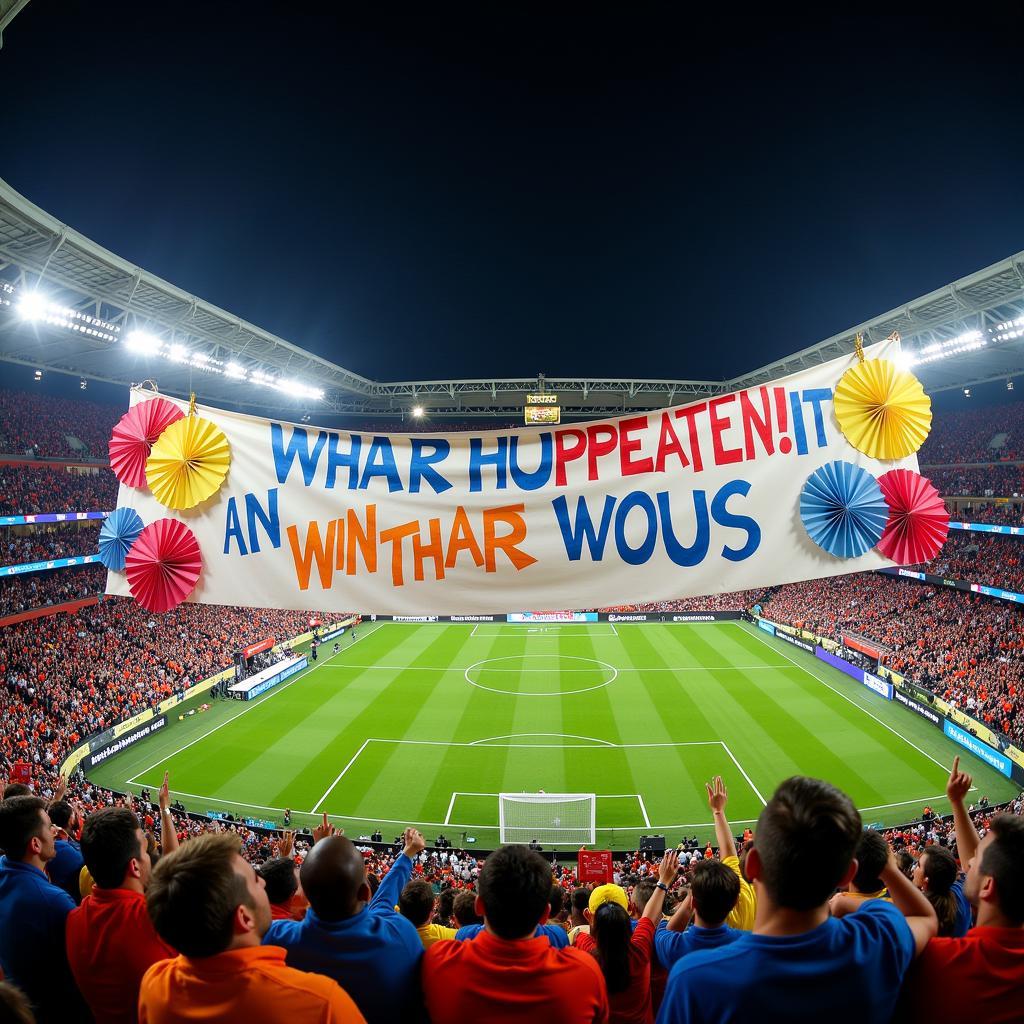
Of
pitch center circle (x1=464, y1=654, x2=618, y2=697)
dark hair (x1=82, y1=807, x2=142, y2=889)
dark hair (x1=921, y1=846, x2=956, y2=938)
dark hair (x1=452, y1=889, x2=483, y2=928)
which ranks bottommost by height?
pitch center circle (x1=464, y1=654, x2=618, y2=697)

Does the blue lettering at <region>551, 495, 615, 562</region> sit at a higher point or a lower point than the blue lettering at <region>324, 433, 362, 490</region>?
lower

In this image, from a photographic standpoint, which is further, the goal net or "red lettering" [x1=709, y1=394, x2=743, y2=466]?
the goal net

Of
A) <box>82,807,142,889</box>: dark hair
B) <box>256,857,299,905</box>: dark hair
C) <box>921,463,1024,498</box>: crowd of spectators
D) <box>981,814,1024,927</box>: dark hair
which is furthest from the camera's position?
<box>921,463,1024,498</box>: crowd of spectators

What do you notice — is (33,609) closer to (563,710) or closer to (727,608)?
(563,710)

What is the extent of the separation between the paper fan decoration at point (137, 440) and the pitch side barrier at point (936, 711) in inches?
893

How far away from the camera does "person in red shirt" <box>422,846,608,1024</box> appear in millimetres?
2033

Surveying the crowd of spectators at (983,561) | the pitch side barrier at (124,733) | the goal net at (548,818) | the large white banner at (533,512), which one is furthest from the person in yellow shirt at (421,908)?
the crowd of spectators at (983,561)

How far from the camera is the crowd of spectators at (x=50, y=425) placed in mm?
31422

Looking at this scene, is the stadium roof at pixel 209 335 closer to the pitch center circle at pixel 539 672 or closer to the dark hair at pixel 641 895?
the pitch center circle at pixel 539 672

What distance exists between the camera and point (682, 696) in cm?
2702

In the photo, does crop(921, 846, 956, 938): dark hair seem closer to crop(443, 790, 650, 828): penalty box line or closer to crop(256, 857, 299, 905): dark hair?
crop(256, 857, 299, 905): dark hair

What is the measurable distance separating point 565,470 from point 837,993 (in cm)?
312

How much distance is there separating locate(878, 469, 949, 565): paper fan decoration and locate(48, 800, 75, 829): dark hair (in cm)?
681

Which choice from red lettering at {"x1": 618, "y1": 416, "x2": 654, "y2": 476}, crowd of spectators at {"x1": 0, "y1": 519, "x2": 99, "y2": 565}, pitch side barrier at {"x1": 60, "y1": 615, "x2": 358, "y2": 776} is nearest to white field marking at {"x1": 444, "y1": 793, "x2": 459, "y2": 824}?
pitch side barrier at {"x1": 60, "y1": 615, "x2": 358, "y2": 776}
